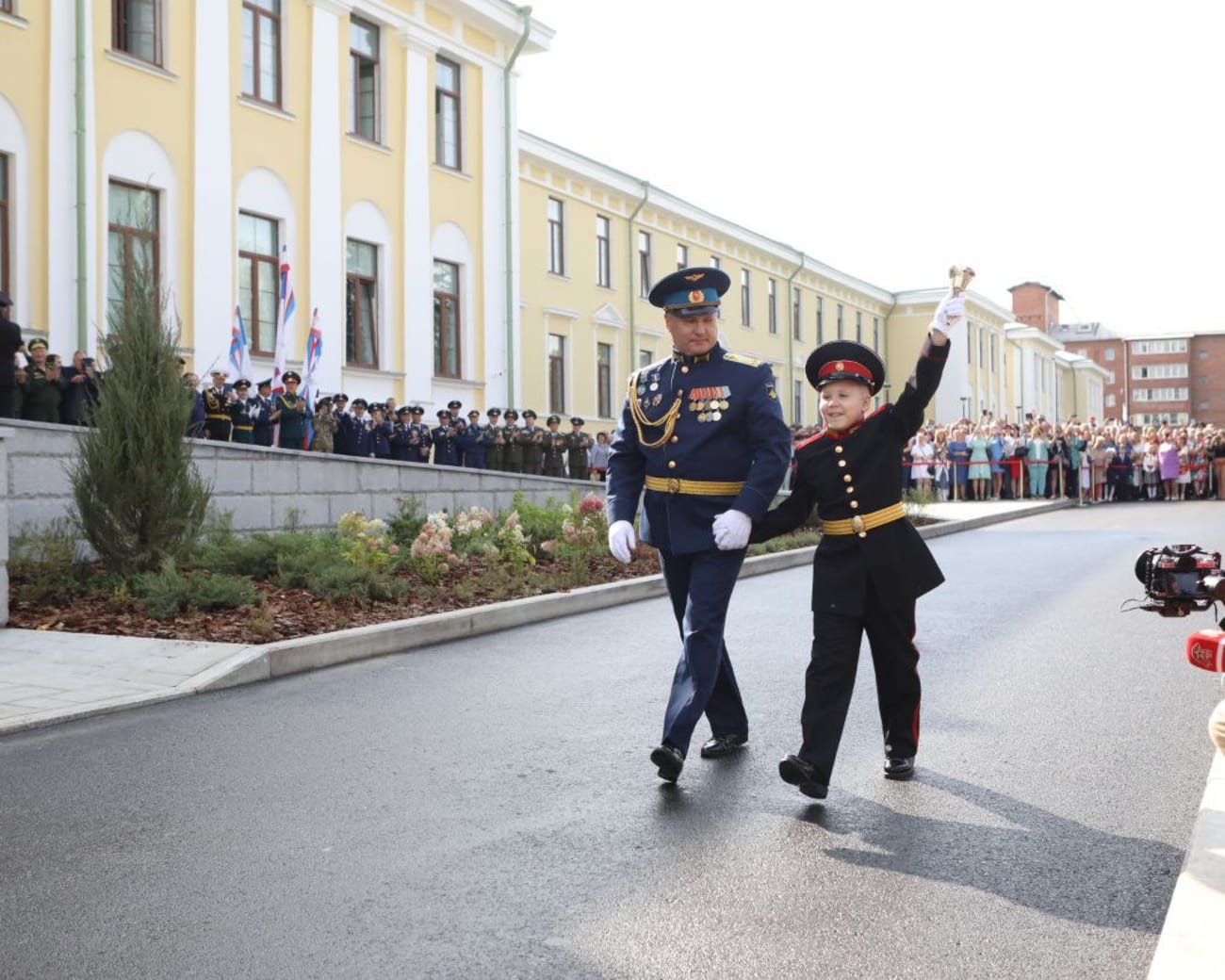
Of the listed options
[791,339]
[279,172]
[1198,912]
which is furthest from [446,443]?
[791,339]

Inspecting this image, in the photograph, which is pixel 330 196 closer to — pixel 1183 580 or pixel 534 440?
pixel 534 440

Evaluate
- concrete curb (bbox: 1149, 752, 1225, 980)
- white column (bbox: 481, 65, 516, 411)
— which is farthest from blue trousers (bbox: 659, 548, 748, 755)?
white column (bbox: 481, 65, 516, 411)

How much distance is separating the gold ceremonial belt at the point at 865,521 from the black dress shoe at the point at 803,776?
3.00 feet

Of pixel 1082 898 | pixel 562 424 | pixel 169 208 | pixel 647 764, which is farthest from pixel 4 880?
pixel 562 424

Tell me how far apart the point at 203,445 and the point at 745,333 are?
3211 cm

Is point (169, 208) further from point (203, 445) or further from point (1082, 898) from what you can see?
point (1082, 898)

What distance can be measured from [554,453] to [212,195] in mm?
8110

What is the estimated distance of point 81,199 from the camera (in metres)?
17.7

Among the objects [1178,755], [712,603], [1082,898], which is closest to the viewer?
[1082,898]

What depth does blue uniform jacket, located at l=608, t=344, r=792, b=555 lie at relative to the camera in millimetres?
5098

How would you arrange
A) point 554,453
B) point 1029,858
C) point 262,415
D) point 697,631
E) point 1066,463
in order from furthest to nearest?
point 1066,463, point 554,453, point 262,415, point 697,631, point 1029,858

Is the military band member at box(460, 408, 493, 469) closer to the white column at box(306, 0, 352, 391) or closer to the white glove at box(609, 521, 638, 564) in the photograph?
the white column at box(306, 0, 352, 391)

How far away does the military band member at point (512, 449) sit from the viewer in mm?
23547

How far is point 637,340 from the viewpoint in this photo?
36.3 metres
